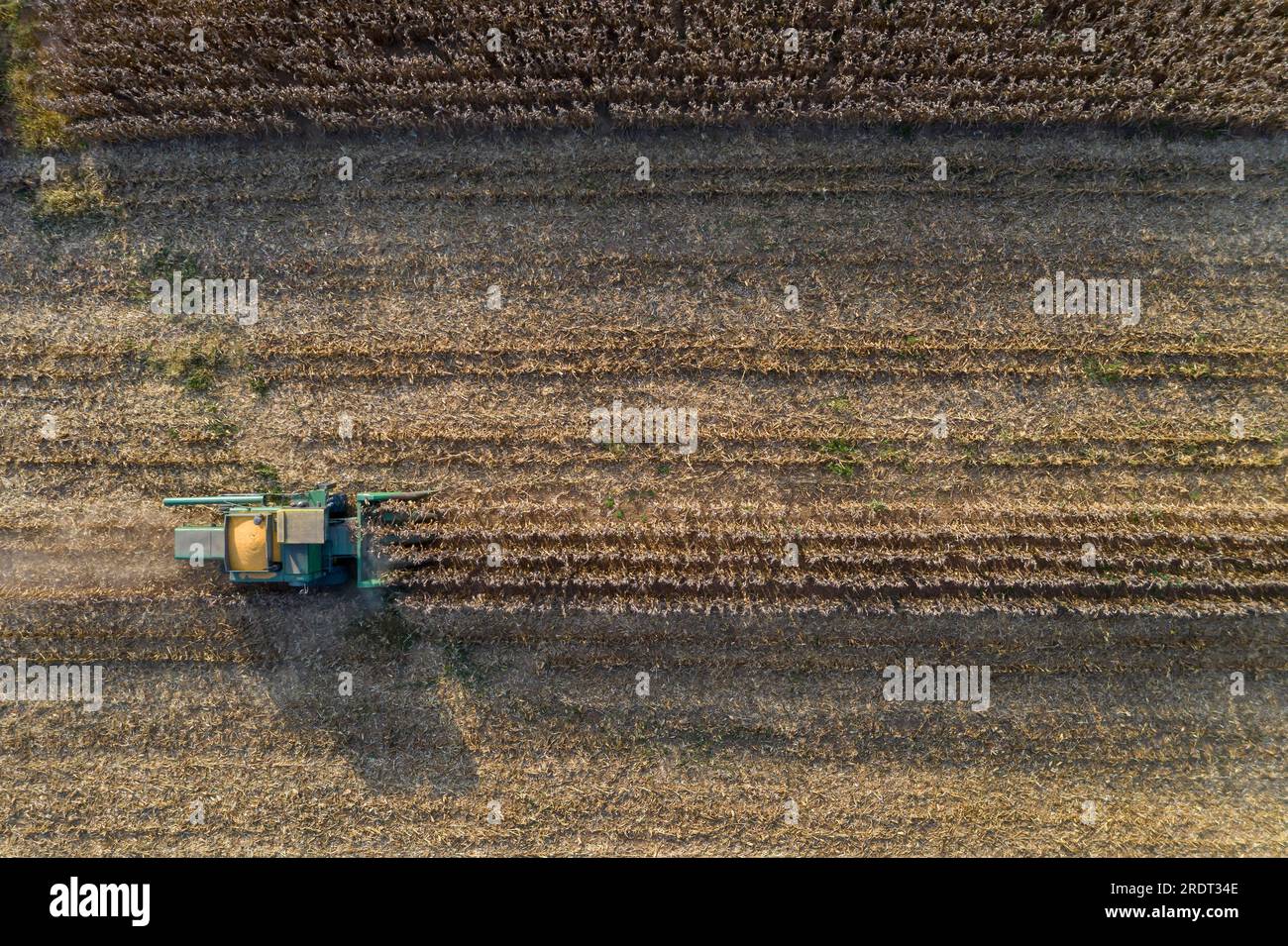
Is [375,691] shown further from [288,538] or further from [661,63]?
[661,63]

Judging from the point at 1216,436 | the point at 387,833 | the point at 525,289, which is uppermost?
the point at 525,289

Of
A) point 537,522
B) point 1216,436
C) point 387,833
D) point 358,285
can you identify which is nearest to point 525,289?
point 358,285

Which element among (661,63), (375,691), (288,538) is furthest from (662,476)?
(661,63)

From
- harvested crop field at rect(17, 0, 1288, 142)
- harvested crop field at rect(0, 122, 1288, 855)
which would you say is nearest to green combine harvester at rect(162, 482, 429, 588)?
harvested crop field at rect(0, 122, 1288, 855)

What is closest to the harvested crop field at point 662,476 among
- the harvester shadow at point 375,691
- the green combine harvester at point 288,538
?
the harvester shadow at point 375,691

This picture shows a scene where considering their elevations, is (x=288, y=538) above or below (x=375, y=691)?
above

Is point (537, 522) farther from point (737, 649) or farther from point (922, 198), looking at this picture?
point (922, 198)
